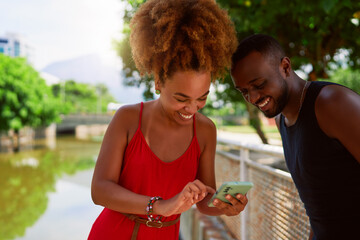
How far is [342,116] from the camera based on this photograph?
1.21 metres

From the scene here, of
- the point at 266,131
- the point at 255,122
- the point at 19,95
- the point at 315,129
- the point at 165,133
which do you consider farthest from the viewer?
the point at 266,131

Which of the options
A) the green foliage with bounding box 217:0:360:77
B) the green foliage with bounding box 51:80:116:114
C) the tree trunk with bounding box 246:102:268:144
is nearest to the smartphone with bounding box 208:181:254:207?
the green foliage with bounding box 217:0:360:77

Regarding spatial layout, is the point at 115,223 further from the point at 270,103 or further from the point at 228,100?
the point at 228,100

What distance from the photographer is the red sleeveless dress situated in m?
1.59

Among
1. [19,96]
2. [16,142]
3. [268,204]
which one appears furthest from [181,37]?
[16,142]

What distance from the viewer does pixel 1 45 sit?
9131 cm

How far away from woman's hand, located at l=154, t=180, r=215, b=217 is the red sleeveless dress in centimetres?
20

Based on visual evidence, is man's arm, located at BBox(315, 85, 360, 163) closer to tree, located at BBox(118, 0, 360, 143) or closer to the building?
tree, located at BBox(118, 0, 360, 143)

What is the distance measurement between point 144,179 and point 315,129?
778mm

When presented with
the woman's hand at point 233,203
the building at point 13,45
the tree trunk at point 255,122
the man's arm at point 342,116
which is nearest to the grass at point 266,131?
the tree trunk at point 255,122

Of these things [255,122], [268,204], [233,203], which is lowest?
[268,204]

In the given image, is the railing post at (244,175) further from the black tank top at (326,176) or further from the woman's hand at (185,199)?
the woman's hand at (185,199)

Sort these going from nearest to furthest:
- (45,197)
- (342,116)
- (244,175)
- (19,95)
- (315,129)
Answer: (342,116)
(315,129)
(244,175)
(45,197)
(19,95)

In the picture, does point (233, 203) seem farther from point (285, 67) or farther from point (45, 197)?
point (45, 197)
